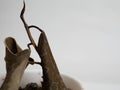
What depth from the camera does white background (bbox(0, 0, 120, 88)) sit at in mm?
766

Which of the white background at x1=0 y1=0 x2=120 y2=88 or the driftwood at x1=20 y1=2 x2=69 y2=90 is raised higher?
the white background at x1=0 y1=0 x2=120 y2=88

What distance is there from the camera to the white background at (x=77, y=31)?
0.77 m

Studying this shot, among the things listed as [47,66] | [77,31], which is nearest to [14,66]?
[47,66]

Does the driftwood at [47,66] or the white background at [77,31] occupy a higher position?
the white background at [77,31]

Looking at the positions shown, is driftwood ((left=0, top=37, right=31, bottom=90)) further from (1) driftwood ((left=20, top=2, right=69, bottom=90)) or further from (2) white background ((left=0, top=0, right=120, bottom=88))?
(2) white background ((left=0, top=0, right=120, bottom=88))

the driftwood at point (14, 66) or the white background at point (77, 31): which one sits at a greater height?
the white background at point (77, 31)

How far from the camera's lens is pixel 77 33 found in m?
0.79


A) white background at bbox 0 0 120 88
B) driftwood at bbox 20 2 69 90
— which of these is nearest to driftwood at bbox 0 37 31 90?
driftwood at bbox 20 2 69 90

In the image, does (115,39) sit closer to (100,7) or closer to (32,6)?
(100,7)

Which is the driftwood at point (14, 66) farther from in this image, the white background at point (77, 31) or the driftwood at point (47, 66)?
the white background at point (77, 31)

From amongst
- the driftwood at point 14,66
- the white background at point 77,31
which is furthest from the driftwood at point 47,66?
the white background at point 77,31

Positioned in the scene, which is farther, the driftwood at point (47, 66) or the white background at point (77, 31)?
the white background at point (77, 31)

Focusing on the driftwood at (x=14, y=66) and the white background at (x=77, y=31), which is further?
the white background at (x=77, y=31)

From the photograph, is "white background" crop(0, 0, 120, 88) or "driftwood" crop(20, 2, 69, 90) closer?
"driftwood" crop(20, 2, 69, 90)
